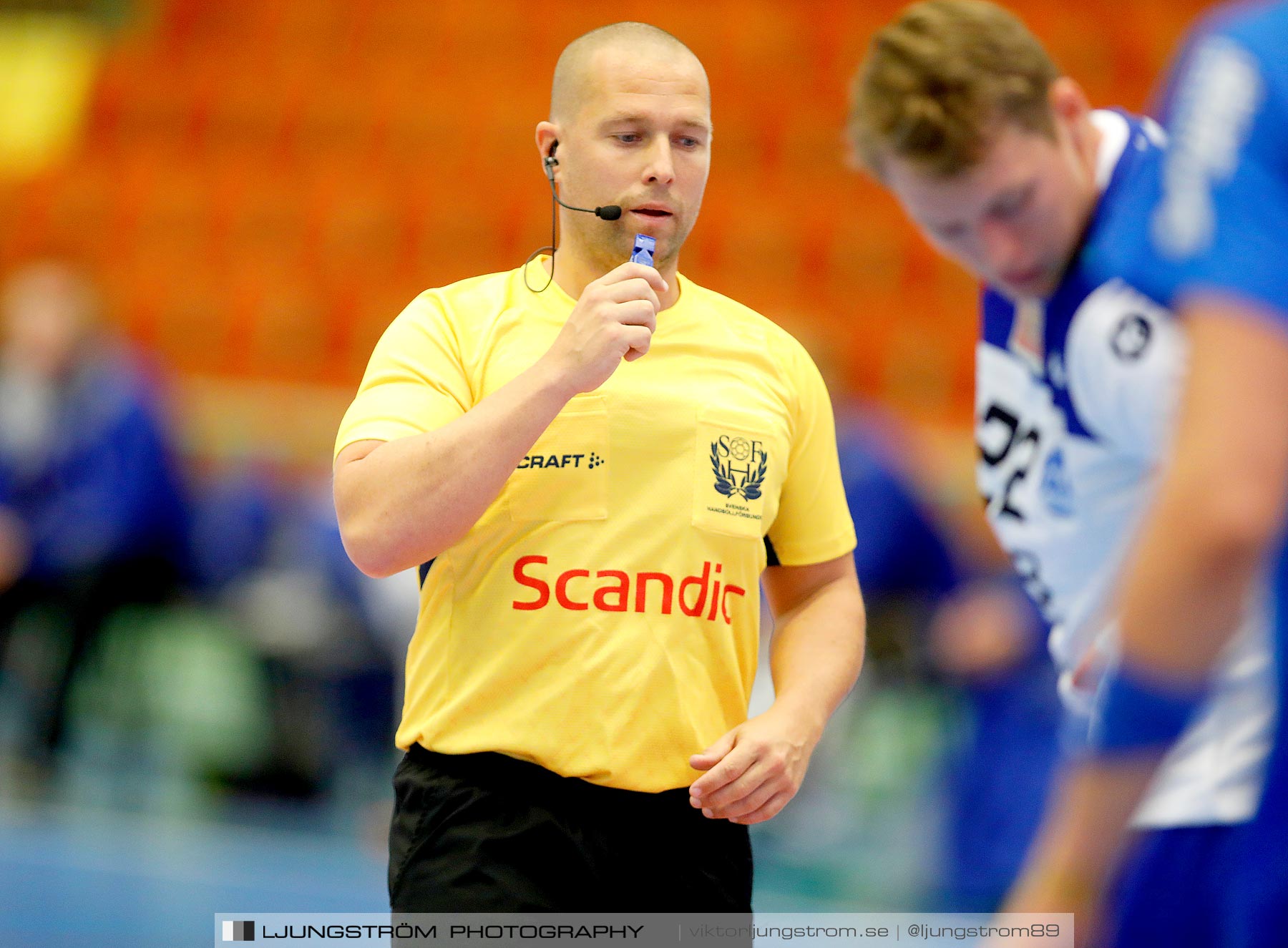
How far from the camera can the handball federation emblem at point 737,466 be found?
2650mm

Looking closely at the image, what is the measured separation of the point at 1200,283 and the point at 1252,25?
0.88ft

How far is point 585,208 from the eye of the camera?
272 centimetres

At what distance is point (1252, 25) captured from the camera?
4.52 ft

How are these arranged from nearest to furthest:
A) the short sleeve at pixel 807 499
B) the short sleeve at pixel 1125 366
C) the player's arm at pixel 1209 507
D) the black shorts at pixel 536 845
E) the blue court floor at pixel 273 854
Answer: the player's arm at pixel 1209 507 < the short sleeve at pixel 1125 366 < the black shorts at pixel 536 845 < the short sleeve at pixel 807 499 < the blue court floor at pixel 273 854

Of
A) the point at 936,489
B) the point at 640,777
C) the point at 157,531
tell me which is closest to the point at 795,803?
the point at 936,489

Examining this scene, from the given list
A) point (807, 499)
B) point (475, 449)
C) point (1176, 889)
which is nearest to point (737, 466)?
point (807, 499)

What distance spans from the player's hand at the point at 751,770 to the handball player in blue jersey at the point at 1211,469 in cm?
101

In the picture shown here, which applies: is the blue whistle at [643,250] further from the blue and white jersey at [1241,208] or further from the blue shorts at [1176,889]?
the blue shorts at [1176,889]

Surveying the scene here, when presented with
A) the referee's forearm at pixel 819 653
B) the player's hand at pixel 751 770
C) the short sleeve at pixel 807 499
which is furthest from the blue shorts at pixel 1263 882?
the short sleeve at pixel 807 499

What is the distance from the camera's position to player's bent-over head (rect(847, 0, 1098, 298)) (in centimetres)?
207

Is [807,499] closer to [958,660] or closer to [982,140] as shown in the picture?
[982,140]

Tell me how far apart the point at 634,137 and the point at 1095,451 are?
39.2 inches

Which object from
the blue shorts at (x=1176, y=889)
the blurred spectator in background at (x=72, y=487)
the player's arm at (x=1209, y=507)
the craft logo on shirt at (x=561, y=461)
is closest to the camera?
the player's arm at (x=1209, y=507)

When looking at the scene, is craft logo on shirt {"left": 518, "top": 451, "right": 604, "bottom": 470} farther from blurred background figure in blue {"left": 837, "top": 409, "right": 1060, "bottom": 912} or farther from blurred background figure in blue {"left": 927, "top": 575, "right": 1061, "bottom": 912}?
blurred background figure in blue {"left": 927, "top": 575, "right": 1061, "bottom": 912}
